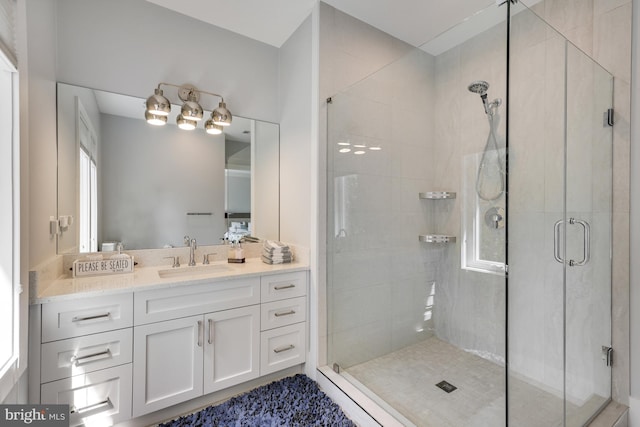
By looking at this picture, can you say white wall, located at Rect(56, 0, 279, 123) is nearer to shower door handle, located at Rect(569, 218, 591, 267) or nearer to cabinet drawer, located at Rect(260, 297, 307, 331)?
cabinet drawer, located at Rect(260, 297, 307, 331)

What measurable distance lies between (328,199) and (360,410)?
132cm

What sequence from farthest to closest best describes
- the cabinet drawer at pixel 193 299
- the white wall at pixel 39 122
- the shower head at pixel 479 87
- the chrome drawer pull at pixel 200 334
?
the shower head at pixel 479 87 < the chrome drawer pull at pixel 200 334 < the cabinet drawer at pixel 193 299 < the white wall at pixel 39 122

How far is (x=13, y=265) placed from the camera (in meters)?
1.18

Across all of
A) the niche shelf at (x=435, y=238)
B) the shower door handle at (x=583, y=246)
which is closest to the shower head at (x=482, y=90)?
the shower door handle at (x=583, y=246)

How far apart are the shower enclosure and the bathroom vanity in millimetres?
399

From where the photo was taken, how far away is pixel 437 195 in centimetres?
225

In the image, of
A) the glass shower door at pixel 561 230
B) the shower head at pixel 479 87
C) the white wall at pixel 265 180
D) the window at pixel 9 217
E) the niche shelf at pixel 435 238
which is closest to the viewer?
the window at pixel 9 217

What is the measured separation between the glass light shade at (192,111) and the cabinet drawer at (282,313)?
4.76 feet

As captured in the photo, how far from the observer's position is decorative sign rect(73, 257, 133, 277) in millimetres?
1731

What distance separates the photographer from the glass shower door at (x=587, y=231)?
1580 mm

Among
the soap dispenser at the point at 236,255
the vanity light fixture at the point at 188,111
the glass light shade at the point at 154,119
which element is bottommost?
the soap dispenser at the point at 236,255

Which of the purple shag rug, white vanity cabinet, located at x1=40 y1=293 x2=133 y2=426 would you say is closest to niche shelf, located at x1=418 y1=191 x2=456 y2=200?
the purple shag rug

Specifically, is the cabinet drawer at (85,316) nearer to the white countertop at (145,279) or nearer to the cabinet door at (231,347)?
the white countertop at (145,279)

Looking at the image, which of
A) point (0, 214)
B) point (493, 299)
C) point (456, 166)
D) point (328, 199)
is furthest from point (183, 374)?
point (456, 166)
